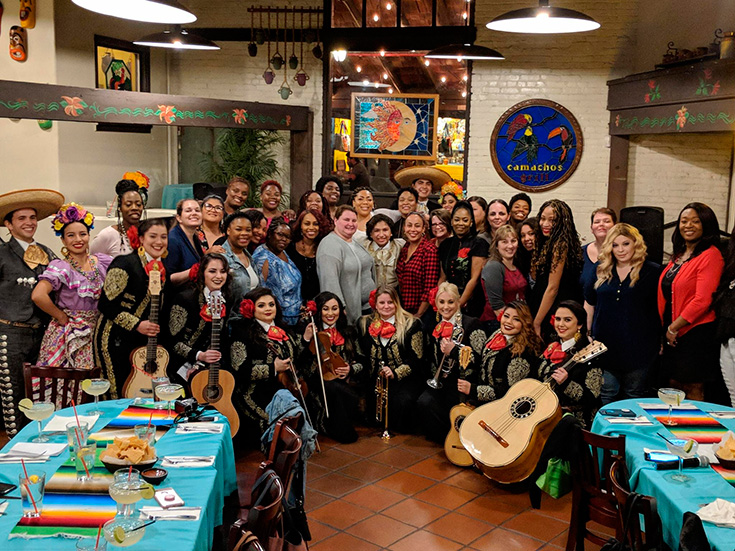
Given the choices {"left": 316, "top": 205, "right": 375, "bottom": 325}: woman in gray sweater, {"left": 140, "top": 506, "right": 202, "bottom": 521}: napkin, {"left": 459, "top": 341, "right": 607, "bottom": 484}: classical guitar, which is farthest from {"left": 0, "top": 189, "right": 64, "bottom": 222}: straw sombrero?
{"left": 459, "top": 341, "right": 607, "bottom": 484}: classical guitar

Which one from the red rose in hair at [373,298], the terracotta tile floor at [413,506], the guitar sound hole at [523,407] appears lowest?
the terracotta tile floor at [413,506]

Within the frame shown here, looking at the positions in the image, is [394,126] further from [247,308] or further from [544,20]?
[544,20]

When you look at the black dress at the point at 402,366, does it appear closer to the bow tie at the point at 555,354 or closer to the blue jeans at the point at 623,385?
the bow tie at the point at 555,354

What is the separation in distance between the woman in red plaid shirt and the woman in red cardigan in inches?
75.0

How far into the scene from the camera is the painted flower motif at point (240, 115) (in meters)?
9.93

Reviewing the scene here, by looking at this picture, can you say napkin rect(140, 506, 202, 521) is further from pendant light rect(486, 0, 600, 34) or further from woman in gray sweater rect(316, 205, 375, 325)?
woman in gray sweater rect(316, 205, 375, 325)

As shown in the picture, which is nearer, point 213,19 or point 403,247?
point 403,247

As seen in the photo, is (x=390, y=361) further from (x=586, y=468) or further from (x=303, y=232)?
(x=586, y=468)

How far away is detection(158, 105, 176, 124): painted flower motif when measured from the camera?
909 centimetres

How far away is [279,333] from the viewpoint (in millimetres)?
5867

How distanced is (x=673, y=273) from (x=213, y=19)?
7.83 m

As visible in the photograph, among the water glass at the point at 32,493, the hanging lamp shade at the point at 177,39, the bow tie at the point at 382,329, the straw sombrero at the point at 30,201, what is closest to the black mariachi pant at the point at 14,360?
the straw sombrero at the point at 30,201

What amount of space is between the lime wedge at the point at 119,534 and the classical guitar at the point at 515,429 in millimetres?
2964

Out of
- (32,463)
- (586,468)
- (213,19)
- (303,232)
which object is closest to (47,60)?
(213,19)
